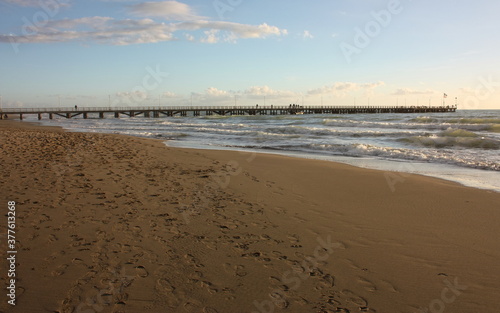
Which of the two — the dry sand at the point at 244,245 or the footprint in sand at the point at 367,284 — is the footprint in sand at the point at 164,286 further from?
the footprint in sand at the point at 367,284

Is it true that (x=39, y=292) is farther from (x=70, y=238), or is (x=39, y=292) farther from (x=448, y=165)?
(x=448, y=165)

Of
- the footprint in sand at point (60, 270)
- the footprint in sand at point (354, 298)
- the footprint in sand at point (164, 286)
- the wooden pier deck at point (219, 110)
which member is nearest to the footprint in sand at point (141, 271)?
the footprint in sand at point (164, 286)

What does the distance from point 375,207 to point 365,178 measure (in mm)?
2730

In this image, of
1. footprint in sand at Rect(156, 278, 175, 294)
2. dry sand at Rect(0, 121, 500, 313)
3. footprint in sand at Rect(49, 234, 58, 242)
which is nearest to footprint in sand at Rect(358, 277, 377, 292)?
dry sand at Rect(0, 121, 500, 313)

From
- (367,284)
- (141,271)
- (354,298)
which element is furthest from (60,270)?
(367,284)

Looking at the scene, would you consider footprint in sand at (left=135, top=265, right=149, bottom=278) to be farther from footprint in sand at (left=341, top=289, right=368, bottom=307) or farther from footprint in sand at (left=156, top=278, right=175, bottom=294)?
footprint in sand at (left=341, top=289, right=368, bottom=307)

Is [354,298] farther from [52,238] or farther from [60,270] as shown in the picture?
[52,238]

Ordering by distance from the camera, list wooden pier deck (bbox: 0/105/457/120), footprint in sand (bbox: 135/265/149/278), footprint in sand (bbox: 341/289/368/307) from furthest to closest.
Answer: wooden pier deck (bbox: 0/105/457/120)
footprint in sand (bbox: 135/265/149/278)
footprint in sand (bbox: 341/289/368/307)

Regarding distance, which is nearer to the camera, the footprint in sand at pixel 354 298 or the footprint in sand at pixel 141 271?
the footprint in sand at pixel 354 298

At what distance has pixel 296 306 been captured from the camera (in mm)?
3180

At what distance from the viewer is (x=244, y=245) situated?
14.5 ft

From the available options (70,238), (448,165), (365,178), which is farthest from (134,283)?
(448,165)

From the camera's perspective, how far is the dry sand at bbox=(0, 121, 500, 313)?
328 centimetres

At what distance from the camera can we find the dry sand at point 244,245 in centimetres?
328
